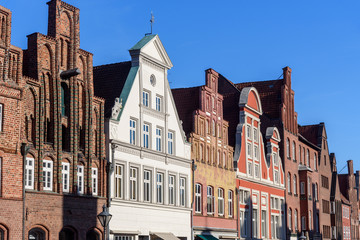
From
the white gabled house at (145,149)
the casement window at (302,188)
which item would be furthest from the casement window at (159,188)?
the casement window at (302,188)

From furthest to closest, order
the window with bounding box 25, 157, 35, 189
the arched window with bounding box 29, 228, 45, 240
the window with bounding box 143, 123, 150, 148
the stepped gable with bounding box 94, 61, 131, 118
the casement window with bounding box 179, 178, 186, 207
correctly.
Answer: the casement window with bounding box 179, 178, 186, 207 → the window with bounding box 143, 123, 150, 148 → the stepped gable with bounding box 94, 61, 131, 118 → the arched window with bounding box 29, 228, 45, 240 → the window with bounding box 25, 157, 35, 189

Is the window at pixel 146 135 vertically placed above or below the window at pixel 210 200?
above

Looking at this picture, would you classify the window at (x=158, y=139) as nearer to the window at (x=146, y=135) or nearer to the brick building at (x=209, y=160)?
the window at (x=146, y=135)

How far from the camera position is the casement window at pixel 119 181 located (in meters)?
35.9

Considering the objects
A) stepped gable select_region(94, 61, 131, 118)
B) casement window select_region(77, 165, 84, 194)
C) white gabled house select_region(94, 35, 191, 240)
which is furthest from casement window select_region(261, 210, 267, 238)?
casement window select_region(77, 165, 84, 194)

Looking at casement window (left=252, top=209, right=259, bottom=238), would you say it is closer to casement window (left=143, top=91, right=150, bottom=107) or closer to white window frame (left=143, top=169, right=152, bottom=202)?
white window frame (left=143, top=169, right=152, bottom=202)

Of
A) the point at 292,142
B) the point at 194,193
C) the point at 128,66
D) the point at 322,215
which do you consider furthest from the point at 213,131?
A: the point at 322,215

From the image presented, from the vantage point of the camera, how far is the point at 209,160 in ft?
154

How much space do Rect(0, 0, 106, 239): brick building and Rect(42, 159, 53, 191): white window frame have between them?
0.15 ft

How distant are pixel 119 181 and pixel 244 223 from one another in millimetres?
18565

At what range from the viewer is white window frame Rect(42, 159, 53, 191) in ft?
100

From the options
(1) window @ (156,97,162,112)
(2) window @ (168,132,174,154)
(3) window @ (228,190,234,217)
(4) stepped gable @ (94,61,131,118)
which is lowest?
(3) window @ (228,190,234,217)

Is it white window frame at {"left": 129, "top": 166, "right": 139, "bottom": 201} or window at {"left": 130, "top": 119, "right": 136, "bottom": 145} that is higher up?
window at {"left": 130, "top": 119, "right": 136, "bottom": 145}

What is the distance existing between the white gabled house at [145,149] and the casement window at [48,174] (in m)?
4.81
